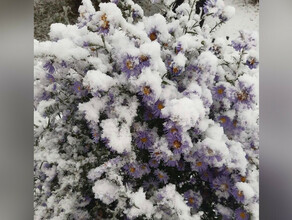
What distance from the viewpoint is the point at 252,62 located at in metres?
1.60

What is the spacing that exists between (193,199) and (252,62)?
22.2 inches

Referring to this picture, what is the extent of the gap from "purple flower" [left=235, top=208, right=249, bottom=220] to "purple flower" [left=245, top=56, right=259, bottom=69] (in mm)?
539

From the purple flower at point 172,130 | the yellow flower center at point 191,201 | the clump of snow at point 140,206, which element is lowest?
the clump of snow at point 140,206

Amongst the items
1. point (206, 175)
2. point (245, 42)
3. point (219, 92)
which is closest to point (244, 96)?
point (219, 92)

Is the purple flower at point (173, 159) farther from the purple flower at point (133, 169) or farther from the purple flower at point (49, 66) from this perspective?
the purple flower at point (49, 66)

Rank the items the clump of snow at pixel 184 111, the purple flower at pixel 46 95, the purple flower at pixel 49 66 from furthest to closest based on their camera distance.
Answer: the purple flower at pixel 46 95
the purple flower at pixel 49 66
the clump of snow at pixel 184 111

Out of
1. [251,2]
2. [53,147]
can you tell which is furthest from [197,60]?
[251,2]

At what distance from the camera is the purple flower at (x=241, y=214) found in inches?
63.0

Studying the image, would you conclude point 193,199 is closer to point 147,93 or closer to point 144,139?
point 144,139

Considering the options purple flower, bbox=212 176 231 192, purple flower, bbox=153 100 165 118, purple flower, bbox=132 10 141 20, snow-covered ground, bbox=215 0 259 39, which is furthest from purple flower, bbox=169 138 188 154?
snow-covered ground, bbox=215 0 259 39

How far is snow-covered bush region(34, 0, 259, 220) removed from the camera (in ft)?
4.75

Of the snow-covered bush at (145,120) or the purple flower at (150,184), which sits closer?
the snow-covered bush at (145,120)

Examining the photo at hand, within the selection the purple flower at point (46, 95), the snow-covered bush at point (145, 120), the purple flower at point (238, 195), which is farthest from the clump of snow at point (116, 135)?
the purple flower at point (238, 195)
